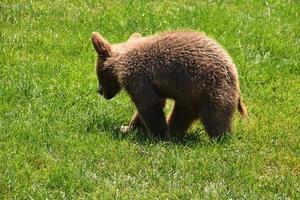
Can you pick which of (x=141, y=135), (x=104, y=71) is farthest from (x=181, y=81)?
(x=104, y=71)

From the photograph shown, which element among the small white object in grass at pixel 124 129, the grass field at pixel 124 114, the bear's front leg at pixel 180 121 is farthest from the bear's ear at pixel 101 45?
the bear's front leg at pixel 180 121

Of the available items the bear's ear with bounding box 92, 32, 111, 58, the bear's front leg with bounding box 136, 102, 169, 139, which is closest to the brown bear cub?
the bear's front leg with bounding box 136, 102, 169, 139

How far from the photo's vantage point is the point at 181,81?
760 centimetres

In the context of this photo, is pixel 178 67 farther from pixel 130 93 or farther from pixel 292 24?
pixel 292 24

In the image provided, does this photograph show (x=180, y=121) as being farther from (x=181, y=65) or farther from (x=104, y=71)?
(x=104, y=71)

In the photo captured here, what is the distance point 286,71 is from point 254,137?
7.41ft

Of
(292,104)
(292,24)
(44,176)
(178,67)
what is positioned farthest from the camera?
(292,24)

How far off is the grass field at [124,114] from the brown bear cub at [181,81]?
22 centimetres

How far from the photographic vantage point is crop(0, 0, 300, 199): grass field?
6.53 m

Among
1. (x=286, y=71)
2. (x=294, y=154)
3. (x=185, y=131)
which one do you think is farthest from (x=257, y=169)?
(x=286, y=71)

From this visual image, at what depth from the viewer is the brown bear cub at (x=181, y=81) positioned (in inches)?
296

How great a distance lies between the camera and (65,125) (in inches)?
305

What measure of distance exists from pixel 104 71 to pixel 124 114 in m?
0.57

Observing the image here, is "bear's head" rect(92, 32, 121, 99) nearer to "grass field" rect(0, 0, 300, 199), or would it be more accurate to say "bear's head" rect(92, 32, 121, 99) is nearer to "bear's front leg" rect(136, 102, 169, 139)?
"grass field" rect(0, 0, 300, 199)
